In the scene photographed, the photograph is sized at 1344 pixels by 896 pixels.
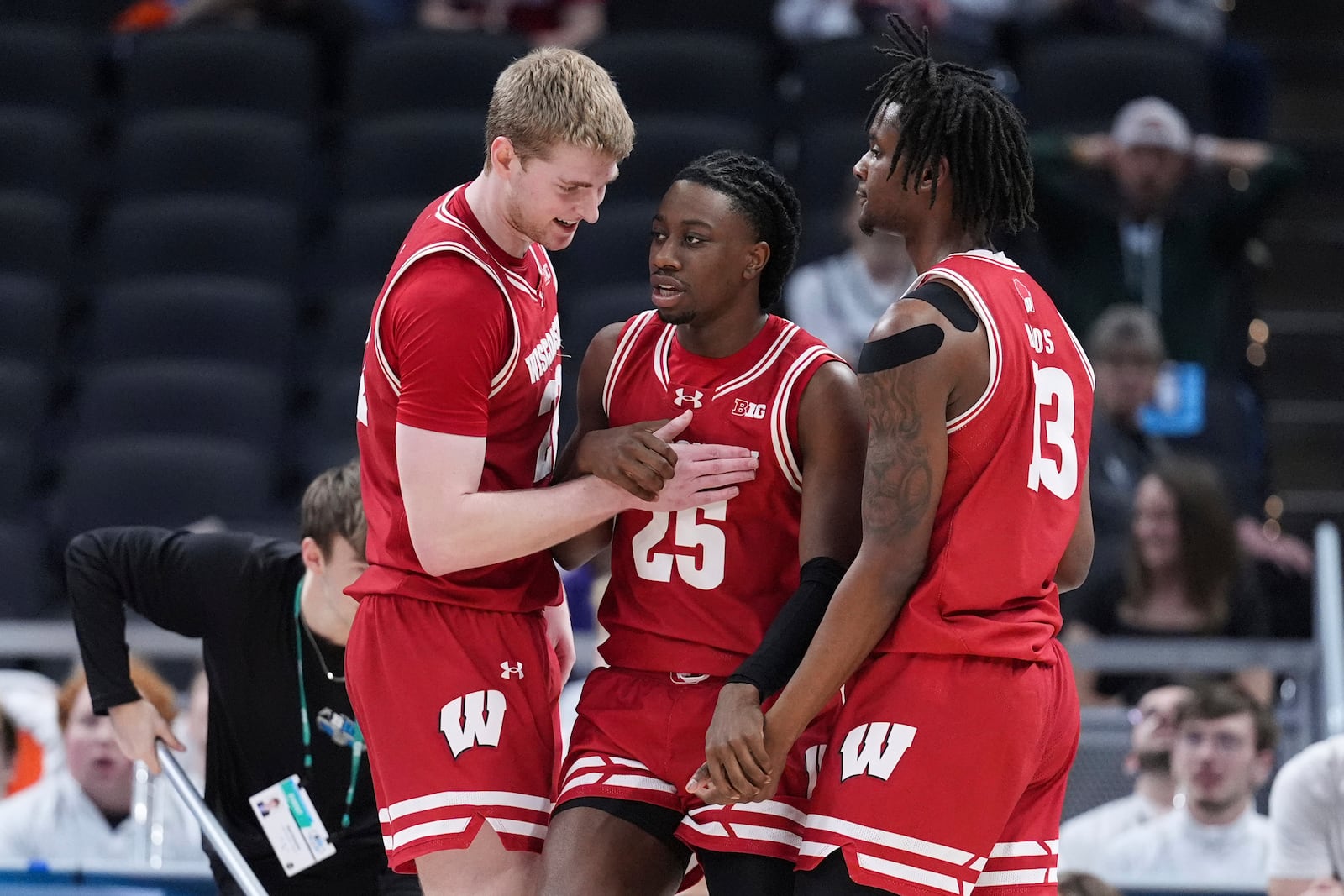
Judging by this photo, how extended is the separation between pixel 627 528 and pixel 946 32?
4.93 m

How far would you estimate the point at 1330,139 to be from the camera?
27.5 feet

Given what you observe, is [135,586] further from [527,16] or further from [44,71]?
[527,16]

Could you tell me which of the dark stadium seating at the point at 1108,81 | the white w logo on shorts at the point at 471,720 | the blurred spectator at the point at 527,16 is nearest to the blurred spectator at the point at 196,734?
the white w logo on shorts at the point at 471,720

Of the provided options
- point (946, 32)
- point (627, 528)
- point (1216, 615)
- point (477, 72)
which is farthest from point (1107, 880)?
point (477, 72)

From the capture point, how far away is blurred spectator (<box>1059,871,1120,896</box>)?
431 centimetres

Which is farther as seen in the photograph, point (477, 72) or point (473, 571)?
point (477, 72)

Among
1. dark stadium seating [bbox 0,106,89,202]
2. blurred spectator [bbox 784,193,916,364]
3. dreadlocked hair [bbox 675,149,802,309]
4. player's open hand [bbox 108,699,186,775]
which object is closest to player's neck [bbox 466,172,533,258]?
dreadlocked hair [bbox 675,149,802,309]

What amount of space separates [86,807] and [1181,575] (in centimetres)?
352

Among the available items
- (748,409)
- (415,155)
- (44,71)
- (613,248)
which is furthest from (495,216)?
(44,71)

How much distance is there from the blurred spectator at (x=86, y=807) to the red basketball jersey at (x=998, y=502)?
296 cm

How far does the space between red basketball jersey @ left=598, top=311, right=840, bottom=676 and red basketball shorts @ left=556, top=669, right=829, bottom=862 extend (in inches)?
2.3

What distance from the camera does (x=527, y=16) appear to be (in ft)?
27.7

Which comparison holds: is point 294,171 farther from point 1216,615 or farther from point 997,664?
point 997,664

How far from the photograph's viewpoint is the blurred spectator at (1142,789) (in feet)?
16.8
